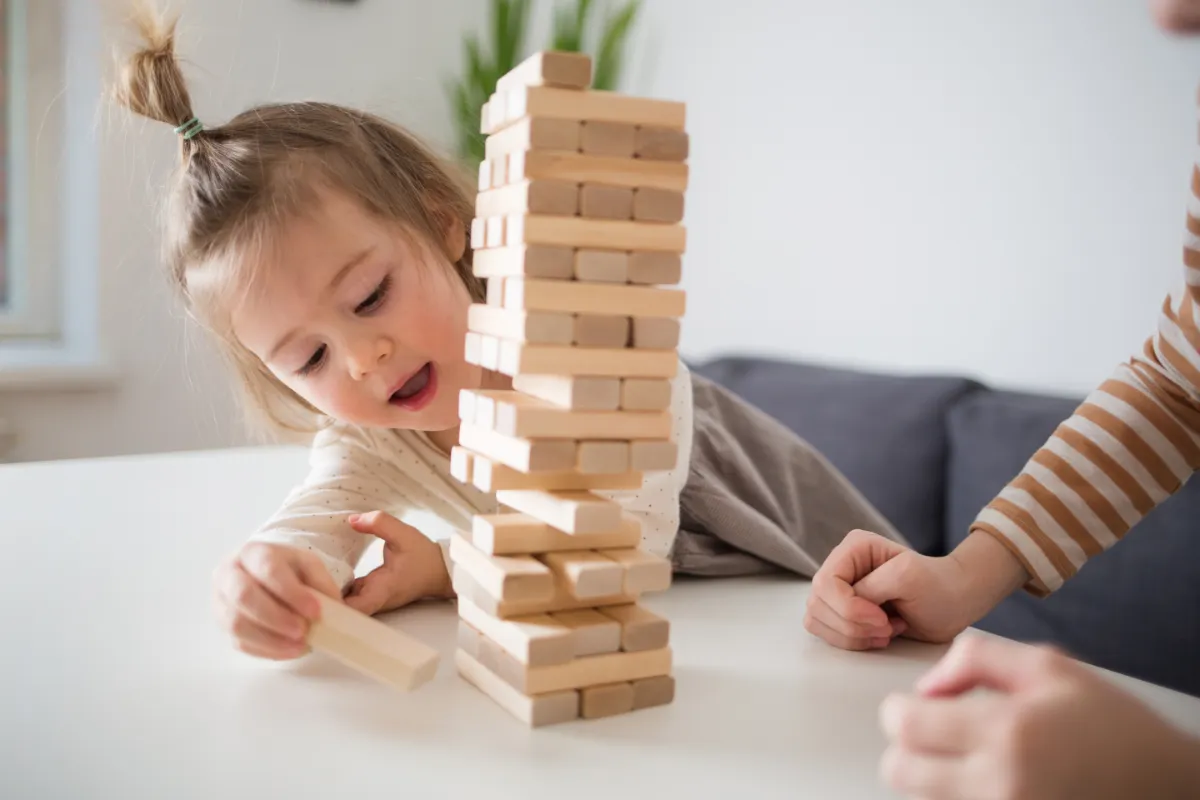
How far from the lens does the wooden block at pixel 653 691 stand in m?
0.62

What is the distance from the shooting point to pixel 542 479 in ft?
2.04

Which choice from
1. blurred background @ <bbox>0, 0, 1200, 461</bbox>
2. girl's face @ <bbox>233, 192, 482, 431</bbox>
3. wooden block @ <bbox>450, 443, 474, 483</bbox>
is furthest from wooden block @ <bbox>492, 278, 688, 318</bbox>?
blurred background @ <bbox>0, 0, 1200, 461</bbox>

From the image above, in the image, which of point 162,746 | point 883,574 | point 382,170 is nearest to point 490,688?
point 162,746

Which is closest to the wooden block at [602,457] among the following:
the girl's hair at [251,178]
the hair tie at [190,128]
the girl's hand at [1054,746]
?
the girl's hand at [1054,746]

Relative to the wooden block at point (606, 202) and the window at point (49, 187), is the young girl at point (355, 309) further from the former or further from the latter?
the window at point (49, 187)

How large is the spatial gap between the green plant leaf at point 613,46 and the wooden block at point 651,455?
201cm

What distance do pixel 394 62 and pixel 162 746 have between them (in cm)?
259

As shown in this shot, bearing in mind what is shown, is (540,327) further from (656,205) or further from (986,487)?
(986,487)

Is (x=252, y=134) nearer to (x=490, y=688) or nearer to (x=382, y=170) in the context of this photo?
(x=382, y=170)

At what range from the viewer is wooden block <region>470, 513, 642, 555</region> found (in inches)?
24.5

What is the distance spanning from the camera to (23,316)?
254 centimetres

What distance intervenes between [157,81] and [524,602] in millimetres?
689

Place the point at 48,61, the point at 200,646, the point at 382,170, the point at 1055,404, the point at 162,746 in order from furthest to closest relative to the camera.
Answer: the point at 48,61, the point at 1055,404, the point at 382,170, the point at 200,646, the point at 162,746

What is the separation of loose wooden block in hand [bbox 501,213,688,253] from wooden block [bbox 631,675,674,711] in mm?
261
